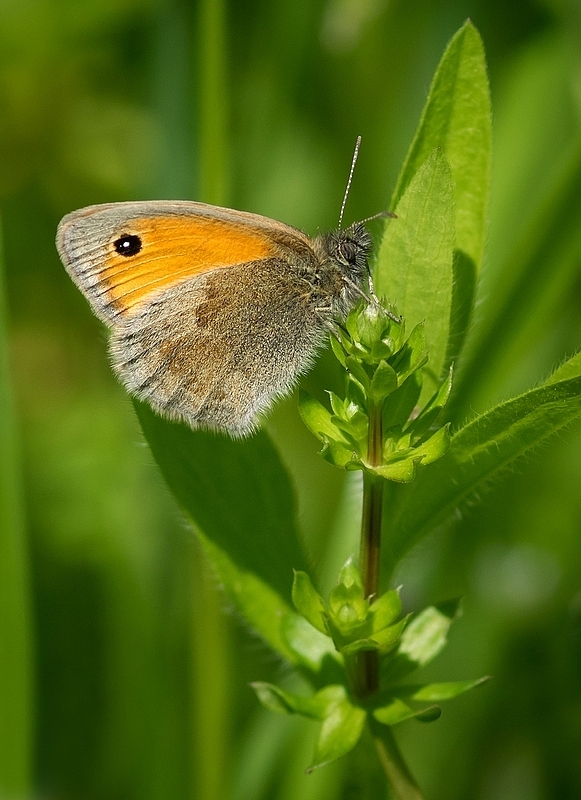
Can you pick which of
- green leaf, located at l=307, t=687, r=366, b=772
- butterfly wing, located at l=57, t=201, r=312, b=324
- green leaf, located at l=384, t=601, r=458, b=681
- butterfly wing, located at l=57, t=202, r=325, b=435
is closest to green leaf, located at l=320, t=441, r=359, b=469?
green leaf, located at l=384, t=601, r=458, b=681

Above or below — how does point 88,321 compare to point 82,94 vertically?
below

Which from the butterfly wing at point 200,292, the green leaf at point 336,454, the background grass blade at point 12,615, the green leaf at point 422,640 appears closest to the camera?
the green leaf at point 336,454

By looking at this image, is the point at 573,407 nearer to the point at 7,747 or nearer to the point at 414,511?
the point at 414,511

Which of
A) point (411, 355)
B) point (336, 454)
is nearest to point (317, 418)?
point (336, 454)

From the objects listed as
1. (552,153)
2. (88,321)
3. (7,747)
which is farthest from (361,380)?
(88,321)

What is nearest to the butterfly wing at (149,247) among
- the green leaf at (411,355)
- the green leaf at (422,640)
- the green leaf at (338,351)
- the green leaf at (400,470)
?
the green leaf at (338,351)

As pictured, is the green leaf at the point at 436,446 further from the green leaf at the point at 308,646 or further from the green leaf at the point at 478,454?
the green leaf at the point at 308,646

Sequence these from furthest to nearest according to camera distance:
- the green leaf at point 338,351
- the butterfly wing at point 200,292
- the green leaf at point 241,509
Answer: the butterfly wing at point 200,292 < the green leaf at point 241,509 < the green leaf at point 338,351
